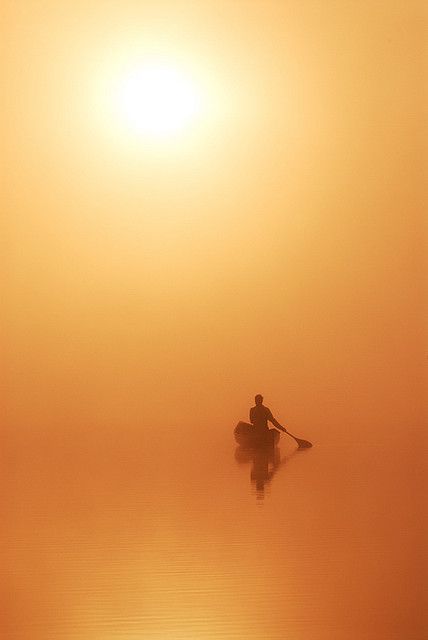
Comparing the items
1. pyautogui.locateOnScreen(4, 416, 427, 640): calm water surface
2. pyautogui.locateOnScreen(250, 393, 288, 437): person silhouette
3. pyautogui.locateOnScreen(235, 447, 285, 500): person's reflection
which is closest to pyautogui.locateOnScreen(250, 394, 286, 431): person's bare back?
pyautogui.locateOnScreen(250, 393, 288, 437): person silhouette

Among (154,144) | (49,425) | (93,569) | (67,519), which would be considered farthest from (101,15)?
(93,569)

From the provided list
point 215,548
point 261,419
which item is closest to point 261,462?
point 261,419

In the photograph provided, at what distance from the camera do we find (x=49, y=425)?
635cm

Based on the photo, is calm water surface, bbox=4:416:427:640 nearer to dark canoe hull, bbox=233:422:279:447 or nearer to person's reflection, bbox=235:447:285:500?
person's reflection, bbox=235:447:285:500

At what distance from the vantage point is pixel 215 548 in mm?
3033

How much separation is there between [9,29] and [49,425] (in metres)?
3.08

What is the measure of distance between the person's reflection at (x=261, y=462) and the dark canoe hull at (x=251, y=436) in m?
0.04

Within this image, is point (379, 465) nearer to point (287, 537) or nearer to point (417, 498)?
point (417, 498)

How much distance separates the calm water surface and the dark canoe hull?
57cm

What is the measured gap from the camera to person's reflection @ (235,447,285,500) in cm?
429

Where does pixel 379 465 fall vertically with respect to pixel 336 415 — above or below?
below

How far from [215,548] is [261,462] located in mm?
2023

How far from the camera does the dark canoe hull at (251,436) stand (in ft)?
18.4

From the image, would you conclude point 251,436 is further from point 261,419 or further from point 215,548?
point 215,548
